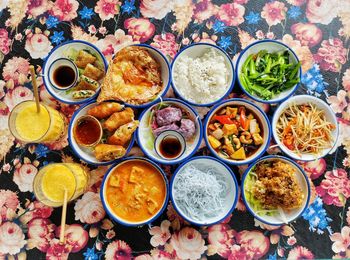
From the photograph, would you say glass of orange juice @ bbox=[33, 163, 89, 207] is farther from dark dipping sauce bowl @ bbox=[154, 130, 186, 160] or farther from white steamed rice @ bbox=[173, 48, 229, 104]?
white steamed rice @ bbox=[173, 48, 229, 104]

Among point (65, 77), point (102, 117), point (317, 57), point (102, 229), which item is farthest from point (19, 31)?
point (317, 57)

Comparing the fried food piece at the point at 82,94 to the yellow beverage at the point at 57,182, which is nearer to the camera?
the yellow beverage at the point at 57,182

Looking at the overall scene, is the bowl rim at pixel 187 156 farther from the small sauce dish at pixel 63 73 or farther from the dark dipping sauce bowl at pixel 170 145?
the small sauce dish at pixel 63 73

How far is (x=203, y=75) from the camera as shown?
2.96 metres

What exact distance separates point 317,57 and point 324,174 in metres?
0.89

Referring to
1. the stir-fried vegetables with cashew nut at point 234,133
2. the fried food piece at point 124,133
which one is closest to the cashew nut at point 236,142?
the stir-fried vegetables with cashew nut at point 234,133

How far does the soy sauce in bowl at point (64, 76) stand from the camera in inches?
115

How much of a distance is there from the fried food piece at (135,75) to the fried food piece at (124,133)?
186 millimetres

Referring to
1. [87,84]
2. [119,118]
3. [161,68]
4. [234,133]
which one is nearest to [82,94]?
[87,84]

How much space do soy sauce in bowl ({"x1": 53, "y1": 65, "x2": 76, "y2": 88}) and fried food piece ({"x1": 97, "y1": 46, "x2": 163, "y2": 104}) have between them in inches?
10.7

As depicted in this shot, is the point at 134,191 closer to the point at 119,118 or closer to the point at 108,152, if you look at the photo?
the point at 108,152

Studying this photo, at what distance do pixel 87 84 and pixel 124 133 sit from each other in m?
0.46

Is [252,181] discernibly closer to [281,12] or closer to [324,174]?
[324,174]

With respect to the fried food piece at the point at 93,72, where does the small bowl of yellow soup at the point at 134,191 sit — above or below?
below
